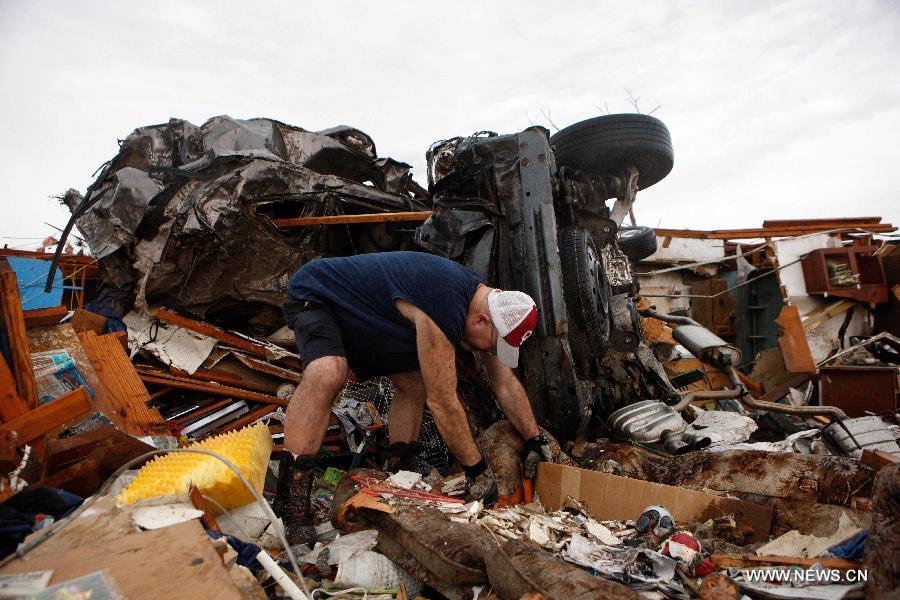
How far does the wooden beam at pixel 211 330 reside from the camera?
13.3 feet

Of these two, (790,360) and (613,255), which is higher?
(613,255)

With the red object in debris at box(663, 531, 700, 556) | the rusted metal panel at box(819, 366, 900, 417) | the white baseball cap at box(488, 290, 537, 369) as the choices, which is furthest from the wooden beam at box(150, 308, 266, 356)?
the rusted metal panel at box(819, 366, 900, 417)

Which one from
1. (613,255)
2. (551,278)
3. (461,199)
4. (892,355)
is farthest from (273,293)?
(892,355)

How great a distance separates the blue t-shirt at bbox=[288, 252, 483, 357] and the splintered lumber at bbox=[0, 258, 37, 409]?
1047 mm

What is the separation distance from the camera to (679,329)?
4.60 metres

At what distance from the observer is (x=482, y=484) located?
7.44 ft

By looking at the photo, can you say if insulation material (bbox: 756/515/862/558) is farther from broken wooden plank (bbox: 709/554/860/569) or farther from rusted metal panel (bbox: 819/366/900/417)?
rusted metal panel (bbox: 819/366/900/417)

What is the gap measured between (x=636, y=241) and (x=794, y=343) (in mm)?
3843

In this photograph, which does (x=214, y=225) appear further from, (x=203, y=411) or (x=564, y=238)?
(x=564, y=238)

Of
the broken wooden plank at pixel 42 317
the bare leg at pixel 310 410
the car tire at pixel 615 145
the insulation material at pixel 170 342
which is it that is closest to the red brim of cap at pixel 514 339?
the bare leg at pixel 310 410

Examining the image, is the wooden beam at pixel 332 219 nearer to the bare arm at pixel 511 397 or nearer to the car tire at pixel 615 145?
the car tire at pixel 615 145

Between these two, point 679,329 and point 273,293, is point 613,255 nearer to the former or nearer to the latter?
point 679,329

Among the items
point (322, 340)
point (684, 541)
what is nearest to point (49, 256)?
point (322, 340)

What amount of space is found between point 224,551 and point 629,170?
3523 millimetres
